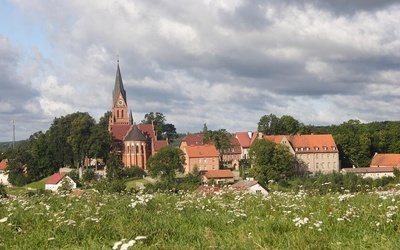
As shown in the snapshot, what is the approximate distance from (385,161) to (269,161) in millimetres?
22737

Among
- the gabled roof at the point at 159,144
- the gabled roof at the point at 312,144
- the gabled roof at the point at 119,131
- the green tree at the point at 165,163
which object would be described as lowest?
the green tree at the point at 165,163

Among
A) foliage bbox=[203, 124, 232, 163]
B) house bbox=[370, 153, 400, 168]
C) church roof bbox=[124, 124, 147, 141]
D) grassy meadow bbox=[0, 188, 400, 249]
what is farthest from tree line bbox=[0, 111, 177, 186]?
grassy meadow bbox=[0, 188, 400, 249]

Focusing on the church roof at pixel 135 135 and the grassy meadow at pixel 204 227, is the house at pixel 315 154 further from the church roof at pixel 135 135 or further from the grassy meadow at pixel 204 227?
the grassy meadow at pixel 204 227

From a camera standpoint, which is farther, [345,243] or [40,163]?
[40,163]

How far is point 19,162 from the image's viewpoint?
8388cm

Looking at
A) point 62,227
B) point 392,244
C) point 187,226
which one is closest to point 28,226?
point 62,227

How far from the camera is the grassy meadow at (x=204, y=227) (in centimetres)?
614

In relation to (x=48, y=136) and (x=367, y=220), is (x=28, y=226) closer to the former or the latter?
(x=367, y=220)

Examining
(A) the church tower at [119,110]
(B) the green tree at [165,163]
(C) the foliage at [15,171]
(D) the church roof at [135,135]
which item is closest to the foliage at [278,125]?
(D) the church roof at [135,135]

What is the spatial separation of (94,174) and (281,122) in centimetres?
4098

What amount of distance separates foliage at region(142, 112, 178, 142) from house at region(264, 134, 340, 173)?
134ft

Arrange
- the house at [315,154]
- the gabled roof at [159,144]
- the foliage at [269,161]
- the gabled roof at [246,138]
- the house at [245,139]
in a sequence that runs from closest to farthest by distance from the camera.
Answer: the foliage at [269,161]
the house at [315,154]
the gabled roof at [159,144]
the house at [245,139]
the gabled roof at [246,138]

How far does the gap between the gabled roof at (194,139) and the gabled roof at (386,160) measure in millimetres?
39306

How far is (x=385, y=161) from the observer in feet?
258
